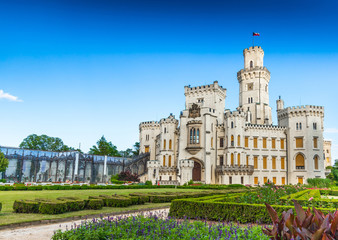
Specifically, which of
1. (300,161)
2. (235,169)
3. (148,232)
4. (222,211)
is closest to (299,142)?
(300,161)

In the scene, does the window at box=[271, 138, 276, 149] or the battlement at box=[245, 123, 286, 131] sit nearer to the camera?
the battlement at box=[245, 123, 286, 131]

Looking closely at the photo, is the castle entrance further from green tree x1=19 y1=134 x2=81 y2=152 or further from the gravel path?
green tree x1=19 y1=134 x2=81 y2=152

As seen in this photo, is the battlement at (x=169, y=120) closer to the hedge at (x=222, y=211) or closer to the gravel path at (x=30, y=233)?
the hedge at (x=222, y=211)

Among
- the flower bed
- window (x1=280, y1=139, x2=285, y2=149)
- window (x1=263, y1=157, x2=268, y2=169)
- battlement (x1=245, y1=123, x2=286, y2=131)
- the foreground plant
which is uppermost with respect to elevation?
battlement (x1=245, y1=123, x2=286, y2=131)

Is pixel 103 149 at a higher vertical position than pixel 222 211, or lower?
higher

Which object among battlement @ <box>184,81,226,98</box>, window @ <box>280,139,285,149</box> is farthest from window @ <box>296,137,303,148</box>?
battlement @ <box>184,81,226,98</box>

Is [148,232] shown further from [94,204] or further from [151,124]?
[151,124]

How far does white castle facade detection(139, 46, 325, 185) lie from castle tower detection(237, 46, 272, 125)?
135 cm

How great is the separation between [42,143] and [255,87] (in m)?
61.2

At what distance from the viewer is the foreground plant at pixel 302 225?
3.59m

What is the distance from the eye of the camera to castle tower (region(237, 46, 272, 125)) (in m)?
59.6

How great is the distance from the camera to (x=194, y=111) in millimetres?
55094

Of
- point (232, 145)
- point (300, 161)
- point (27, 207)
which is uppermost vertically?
point (232, 145)

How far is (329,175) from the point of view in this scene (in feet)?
185
